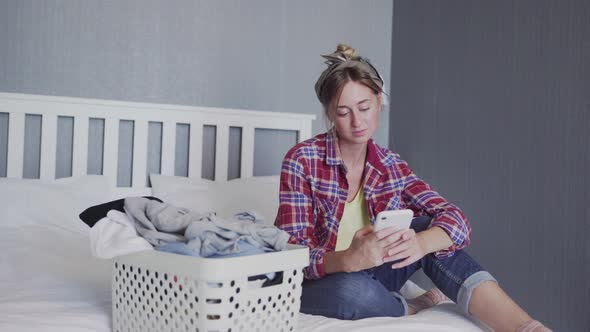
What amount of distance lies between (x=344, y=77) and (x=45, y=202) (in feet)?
3.43

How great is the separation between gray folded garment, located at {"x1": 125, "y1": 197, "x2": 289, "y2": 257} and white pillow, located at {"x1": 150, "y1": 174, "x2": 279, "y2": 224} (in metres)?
1.01

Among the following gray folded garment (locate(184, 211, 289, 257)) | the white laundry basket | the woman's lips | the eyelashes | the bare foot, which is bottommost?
the bare foot

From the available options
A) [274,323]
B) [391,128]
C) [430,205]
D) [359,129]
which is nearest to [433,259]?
[430,205]

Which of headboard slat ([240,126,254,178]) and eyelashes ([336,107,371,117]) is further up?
eyelashes ([336,107,371,117])

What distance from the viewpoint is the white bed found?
116cm

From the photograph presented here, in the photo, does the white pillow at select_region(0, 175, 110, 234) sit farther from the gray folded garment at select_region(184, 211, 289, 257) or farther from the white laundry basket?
the gray folded garment at select_region(184, 211, 289, 257)

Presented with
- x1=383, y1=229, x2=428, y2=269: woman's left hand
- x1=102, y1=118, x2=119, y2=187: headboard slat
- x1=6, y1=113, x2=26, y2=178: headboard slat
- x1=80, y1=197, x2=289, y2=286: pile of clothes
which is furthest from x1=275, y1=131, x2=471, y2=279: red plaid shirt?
x1=6, y1=113, x2=26, y2=178: headboard slat

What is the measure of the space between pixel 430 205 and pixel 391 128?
1415 millimetres

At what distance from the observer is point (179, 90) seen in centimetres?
239

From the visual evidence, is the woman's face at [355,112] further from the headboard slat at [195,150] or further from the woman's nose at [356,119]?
the headboard slat at [195,150]

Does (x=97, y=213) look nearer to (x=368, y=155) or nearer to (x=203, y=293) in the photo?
(x=203, y=293)

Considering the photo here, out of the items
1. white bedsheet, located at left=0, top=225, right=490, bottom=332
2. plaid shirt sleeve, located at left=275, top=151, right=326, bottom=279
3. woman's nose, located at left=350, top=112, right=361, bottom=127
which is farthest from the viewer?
woman's nose, located at left=350, top=112, right=361, bottom=127

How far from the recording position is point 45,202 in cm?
193

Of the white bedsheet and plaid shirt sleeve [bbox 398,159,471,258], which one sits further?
plaid shirt sleeve [bbox 398,159,471,258]
